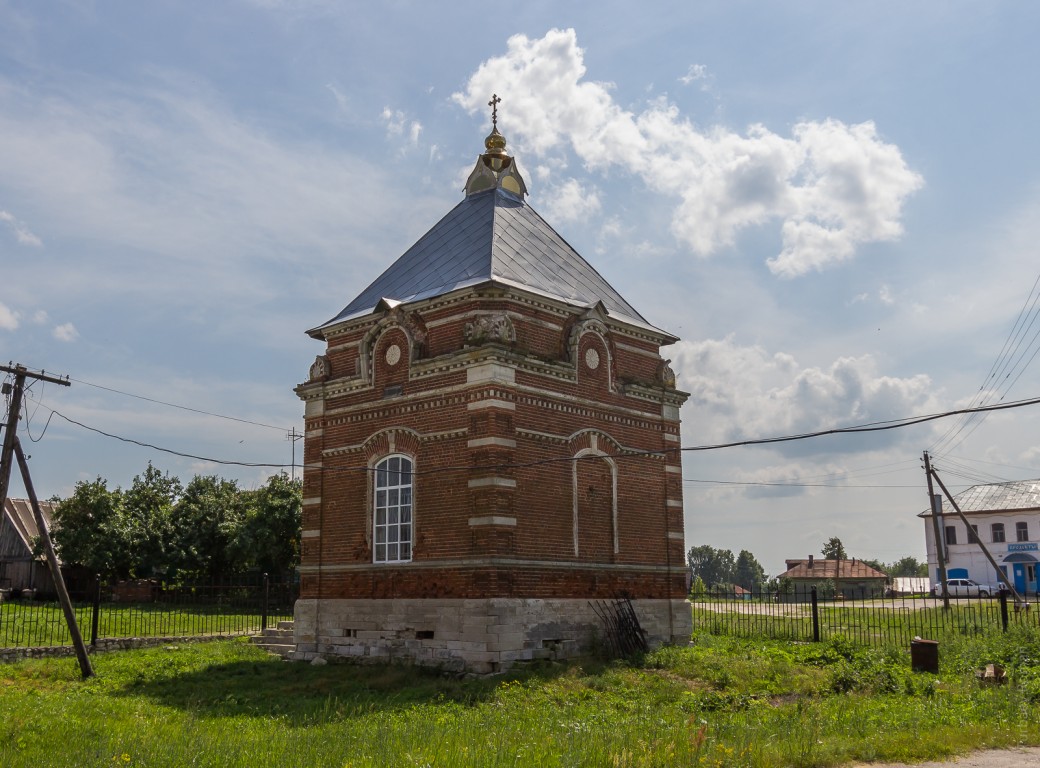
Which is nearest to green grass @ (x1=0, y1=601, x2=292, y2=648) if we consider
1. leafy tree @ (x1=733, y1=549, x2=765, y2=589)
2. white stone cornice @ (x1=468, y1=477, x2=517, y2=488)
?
white stone cornice @ (x1=468, y1=477, x2=517, y2=488)

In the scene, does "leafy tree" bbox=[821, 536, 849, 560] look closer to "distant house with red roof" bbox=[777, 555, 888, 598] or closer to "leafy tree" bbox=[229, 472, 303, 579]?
"distant house with red roof" bbox=[777, 555, 888, 598]

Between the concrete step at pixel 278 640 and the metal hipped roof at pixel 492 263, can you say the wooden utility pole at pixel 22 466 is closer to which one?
the concrete step at pixel 278 640

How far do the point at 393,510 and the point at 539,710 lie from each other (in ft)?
23.0

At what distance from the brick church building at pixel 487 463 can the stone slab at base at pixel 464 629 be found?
0.12 ft

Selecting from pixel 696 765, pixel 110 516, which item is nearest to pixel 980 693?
pixel 696 765

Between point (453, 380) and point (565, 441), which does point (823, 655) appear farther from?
point (453, 380)

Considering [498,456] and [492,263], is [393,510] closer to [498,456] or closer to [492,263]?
[498,456]

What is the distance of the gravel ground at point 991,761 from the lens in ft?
35.2

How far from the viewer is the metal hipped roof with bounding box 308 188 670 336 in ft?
69.3

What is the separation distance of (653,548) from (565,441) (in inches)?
137

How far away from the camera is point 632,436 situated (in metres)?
22.0

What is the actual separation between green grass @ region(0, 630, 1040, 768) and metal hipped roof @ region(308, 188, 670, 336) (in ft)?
→ 25.9

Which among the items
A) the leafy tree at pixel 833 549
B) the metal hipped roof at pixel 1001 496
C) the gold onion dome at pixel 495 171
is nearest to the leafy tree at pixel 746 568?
the leafy tree at pixel 833 549

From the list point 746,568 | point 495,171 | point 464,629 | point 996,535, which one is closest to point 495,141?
point 495,171
